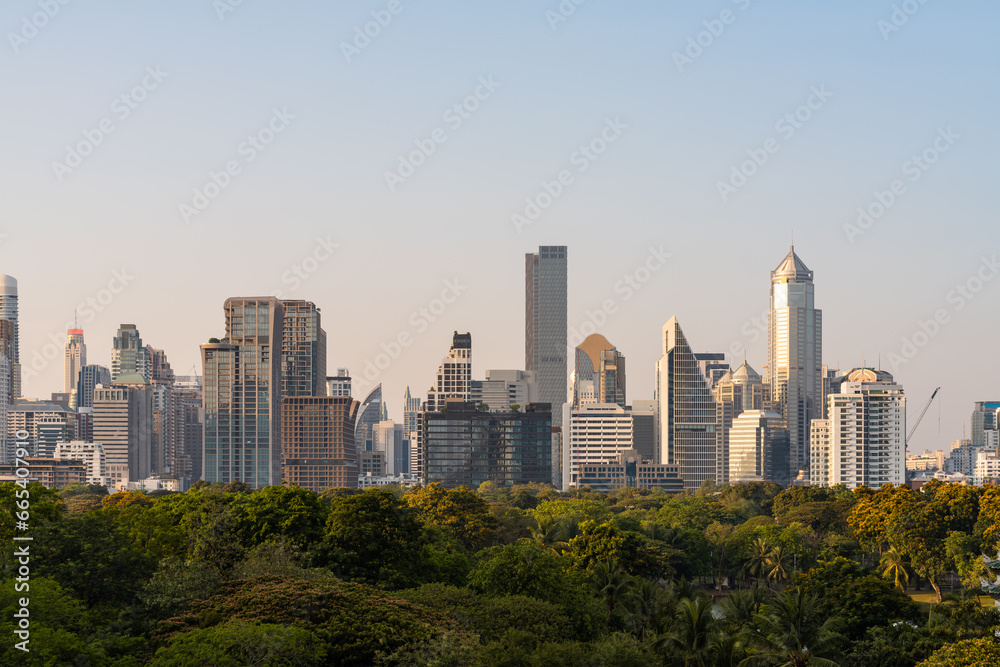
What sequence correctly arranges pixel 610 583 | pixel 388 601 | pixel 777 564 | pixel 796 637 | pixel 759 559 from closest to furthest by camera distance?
pixel 388 601 → pixel 796 637 → pixel 610 583 → pixel 777 564 → pixel 759 559

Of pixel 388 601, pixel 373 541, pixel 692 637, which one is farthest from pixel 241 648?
pixel 692 637

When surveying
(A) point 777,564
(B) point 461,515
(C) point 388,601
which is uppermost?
(C) point 388,601

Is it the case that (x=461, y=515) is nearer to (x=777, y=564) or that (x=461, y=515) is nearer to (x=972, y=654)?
(x=777, y=564)

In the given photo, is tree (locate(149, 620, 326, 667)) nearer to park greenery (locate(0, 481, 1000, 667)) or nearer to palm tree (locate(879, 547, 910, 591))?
park greenery (locate(0, 481, 1000, 667))

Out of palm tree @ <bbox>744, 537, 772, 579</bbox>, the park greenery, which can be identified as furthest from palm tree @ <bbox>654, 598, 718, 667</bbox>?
palm tree @ <bbox>744, 537, 772, 579</bbox>

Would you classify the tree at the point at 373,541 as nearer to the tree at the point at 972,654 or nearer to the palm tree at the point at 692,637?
the palm tree at the point at 692,637

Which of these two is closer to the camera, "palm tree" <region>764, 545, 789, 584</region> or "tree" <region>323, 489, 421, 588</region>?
"tree" <region>323, 489, 421, 588</region>

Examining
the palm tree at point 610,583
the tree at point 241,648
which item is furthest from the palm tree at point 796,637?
the tree at point 241,648
